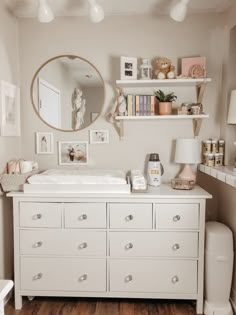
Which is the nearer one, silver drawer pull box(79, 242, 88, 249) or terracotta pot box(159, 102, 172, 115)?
silver drawer pull box(79, 242, 88, 249)

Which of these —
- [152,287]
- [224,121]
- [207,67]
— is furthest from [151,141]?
[152,287]

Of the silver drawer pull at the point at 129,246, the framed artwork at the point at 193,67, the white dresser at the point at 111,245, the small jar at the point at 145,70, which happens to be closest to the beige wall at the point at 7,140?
the white dresser at the point at 111,245

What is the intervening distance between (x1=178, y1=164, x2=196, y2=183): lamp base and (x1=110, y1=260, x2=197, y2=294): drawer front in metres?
0.66

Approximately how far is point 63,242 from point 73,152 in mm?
793

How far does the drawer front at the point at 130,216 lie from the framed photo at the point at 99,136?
666 millimetres

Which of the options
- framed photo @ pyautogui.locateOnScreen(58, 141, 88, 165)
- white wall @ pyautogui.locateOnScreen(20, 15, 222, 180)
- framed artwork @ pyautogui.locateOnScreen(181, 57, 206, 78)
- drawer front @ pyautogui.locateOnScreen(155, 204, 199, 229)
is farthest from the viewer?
framed photo @ pyautogui.locateOnScreen(58, 141, 88, 165)

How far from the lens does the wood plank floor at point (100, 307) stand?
2.09 m

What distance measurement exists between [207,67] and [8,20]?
1.65 metres

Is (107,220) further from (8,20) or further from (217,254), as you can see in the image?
(8,20)

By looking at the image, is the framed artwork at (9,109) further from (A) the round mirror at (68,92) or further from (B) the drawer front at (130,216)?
(B) the drawer front at (130,216)

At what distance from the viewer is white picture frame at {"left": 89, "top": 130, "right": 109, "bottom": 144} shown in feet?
8.26

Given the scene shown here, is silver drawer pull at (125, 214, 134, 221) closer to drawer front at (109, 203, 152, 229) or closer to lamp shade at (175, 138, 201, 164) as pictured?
drawer front at (109, 203, 152, 229)

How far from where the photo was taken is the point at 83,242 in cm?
210

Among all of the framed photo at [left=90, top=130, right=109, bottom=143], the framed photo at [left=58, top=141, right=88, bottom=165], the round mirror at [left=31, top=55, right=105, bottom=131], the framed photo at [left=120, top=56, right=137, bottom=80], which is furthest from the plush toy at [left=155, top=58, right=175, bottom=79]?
the framed photo at [left=58, top=141, right=88, bottom=165]
